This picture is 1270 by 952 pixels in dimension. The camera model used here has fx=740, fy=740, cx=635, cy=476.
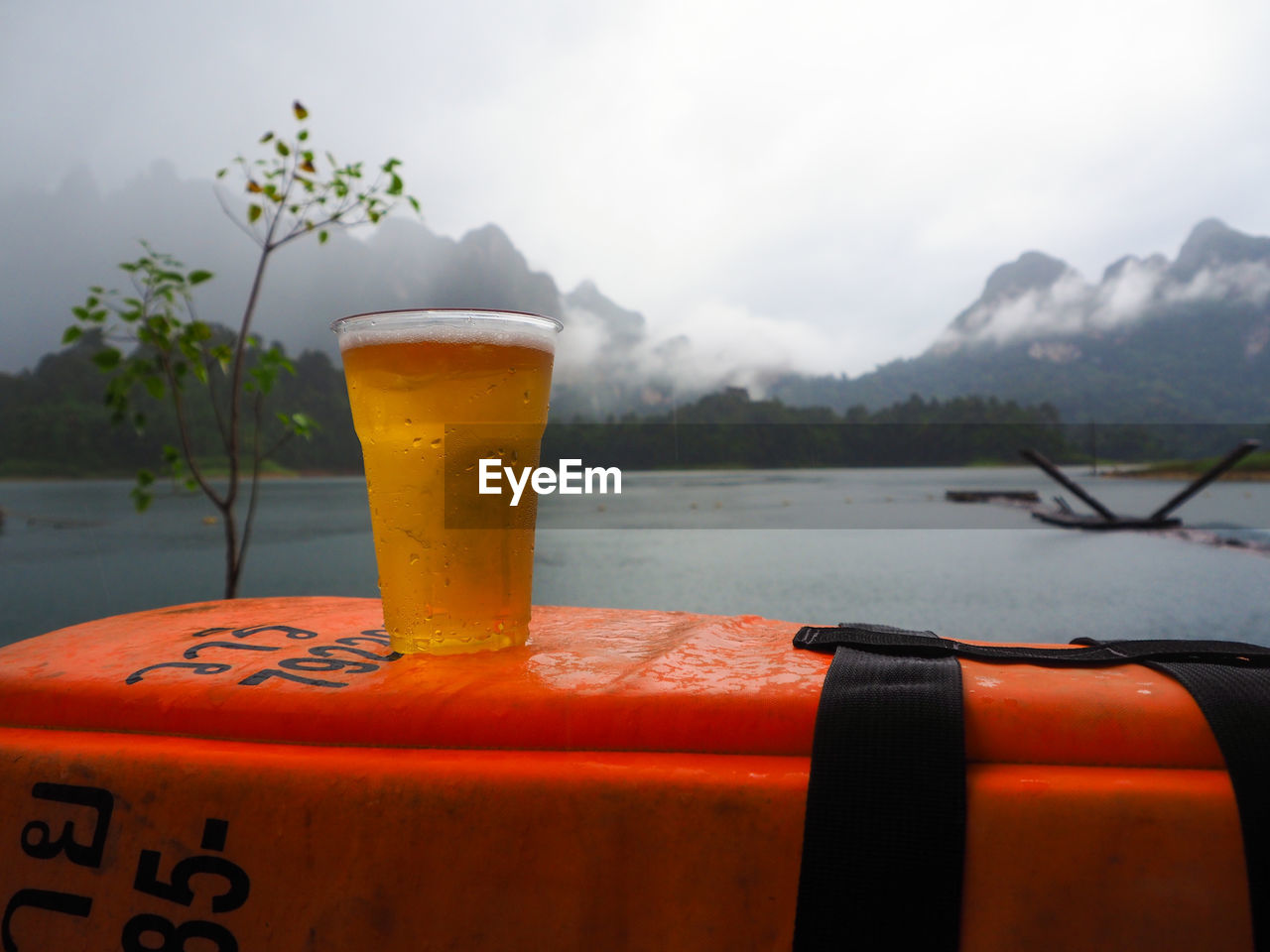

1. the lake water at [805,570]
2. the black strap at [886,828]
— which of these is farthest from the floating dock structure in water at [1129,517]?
the black strap at [886,828]

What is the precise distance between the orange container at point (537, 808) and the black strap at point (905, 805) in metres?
0.02

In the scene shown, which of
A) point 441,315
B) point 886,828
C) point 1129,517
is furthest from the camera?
point 1129,517

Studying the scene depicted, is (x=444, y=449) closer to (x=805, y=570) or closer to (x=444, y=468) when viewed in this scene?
(x=444, y=468)

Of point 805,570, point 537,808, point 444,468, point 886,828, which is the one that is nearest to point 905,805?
point 886,828

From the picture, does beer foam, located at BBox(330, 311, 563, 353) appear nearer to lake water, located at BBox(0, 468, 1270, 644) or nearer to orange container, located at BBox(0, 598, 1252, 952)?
orange container, located at BBox(0, 598, 1252, 952)

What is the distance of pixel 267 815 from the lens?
530mm

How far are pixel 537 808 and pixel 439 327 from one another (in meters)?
0.38

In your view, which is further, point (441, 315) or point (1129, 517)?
point (1129, 517)

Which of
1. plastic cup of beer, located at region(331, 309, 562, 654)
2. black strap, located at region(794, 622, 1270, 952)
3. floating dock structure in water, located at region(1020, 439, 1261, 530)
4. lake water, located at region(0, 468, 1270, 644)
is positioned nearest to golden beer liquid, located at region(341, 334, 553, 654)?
plastic cup of beer, located at region(331, 309, 562, 654)

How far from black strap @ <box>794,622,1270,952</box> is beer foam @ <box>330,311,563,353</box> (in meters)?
0.39

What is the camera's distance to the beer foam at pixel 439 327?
622 mm

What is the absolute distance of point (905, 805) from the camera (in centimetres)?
45

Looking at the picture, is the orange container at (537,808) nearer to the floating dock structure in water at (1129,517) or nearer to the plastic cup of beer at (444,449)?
the plastic cup of beer at (444,449)

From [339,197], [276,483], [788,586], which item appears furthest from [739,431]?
[276,483]
